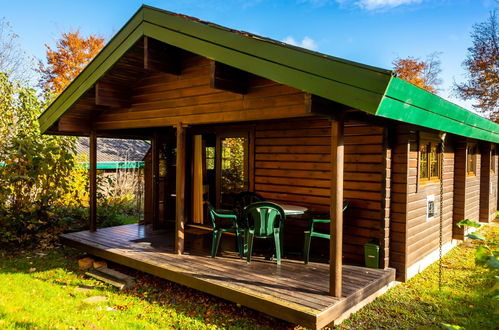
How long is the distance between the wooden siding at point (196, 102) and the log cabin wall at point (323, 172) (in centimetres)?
139

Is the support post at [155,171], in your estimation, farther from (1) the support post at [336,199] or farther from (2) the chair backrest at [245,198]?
(1) the support post at [336,199]

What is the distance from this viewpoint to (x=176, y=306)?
4.46 meters

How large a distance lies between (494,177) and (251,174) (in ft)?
28.0

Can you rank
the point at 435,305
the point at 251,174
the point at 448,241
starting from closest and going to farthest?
the point at 435,305 < the point at 251,174 < the point at 448,241

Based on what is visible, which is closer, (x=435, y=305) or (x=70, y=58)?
(x=435, y=305)

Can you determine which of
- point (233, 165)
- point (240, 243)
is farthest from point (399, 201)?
point (233, 165)

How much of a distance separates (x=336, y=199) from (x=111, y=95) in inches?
160

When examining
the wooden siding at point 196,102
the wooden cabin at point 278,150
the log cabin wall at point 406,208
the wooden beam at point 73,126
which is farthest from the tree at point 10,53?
the log cabin wall at point 406,208

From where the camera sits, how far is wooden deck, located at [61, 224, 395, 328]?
354cm

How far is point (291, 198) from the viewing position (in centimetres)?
595

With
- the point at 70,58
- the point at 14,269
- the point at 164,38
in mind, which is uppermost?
the point at 70,58

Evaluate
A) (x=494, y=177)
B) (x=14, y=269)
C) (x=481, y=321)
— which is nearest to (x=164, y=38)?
(x=14, y=269)

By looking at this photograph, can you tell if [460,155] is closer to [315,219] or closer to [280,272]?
[315,219]

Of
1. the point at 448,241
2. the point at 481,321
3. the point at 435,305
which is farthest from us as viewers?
the point at 448,241
